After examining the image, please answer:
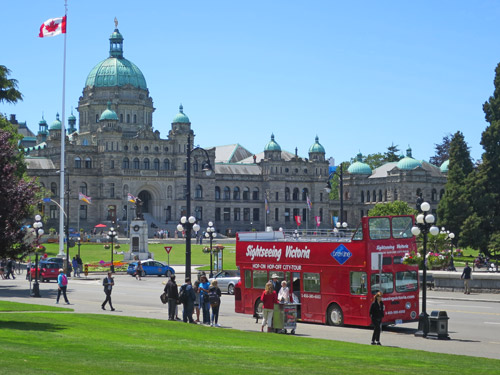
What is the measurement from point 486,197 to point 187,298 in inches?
2016

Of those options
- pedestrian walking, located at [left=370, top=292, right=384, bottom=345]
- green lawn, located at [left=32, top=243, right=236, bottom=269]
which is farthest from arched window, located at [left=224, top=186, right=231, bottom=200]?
pedestrian walking, located at [left=370, top=292, right=384, bottom=345]

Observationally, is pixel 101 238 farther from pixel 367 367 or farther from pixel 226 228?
pixel 367 367

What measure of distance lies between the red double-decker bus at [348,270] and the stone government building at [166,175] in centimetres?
9269

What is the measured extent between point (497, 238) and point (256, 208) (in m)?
76.6

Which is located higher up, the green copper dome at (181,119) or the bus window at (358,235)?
the green copper dome at (181,119)

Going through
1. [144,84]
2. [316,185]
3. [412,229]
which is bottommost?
[412,229]

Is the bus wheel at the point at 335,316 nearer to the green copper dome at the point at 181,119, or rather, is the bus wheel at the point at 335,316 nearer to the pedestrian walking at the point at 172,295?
the pedestrian walking at the point at 172,295

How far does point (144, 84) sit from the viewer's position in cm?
14375

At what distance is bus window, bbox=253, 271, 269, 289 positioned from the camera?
33.6 meters

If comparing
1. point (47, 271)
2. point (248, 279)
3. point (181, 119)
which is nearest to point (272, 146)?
point (181, 119)

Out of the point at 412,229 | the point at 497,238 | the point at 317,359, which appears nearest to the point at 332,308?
the point at 412,229

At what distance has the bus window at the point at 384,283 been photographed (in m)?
29.8

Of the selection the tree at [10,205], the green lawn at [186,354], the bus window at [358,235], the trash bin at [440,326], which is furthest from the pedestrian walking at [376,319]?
the tree at [10,205]

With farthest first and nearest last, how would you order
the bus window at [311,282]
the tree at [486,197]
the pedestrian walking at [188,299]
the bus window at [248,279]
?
the tree at [486,197], the bus window at [248,279], the bus window at [311,282], the pedestrian walking at [188,299]
